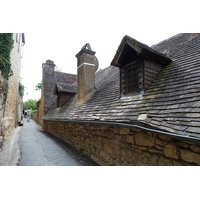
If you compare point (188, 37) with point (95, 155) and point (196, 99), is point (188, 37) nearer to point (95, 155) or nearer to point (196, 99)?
point (196, 99)

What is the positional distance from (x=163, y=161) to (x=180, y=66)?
8.31ft

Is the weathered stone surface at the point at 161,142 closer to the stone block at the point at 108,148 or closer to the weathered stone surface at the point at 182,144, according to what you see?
the weathered stone surface at the point at 182,144

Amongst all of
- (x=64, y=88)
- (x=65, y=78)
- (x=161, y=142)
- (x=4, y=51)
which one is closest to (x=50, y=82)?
(x=65, y=78)

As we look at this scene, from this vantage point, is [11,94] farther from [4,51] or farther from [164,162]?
[164,162]

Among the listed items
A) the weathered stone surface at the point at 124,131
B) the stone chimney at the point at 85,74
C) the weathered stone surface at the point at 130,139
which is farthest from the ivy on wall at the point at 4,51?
the weathered stone surface at the point at 130,139

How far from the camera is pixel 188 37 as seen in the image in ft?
17.0

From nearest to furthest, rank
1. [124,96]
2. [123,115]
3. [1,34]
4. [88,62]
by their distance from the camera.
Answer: [123,115] < [124,96] < [1,34] < [88,62]

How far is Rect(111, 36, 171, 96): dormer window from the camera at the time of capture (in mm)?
4336

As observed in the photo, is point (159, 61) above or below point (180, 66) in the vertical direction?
above

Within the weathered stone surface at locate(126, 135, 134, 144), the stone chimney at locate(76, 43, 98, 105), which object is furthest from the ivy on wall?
the weathered stone surface at locate(126, 135, 134, 144)

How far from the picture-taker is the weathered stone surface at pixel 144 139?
10.2 ft

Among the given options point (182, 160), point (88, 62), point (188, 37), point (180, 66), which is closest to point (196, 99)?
point (182, 160)

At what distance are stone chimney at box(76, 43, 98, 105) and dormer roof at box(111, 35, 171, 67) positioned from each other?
3088 millimetres

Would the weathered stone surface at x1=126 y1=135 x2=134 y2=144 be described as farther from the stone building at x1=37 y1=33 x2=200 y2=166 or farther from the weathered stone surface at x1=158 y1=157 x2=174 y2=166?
the weathered stone surface at x1=158 y1=157 x2=174 y2=166
